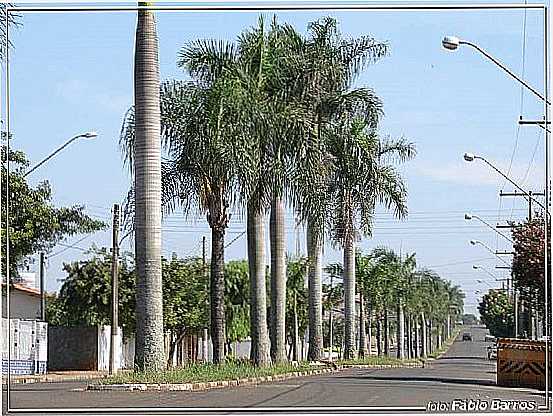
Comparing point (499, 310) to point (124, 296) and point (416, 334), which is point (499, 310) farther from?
point (416, 334)

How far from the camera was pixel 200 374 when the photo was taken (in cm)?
2555

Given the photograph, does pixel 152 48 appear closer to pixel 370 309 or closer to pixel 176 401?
pixel 176 401

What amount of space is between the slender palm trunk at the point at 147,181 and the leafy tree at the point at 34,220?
7.85 m

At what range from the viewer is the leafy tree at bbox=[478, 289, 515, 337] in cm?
6293

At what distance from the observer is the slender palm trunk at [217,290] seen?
3166 cm

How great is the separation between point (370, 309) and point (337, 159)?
35.2 metres

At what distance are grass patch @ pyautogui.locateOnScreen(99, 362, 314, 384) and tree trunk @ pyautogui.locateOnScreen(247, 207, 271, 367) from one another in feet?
1.65

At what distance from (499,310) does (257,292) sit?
116 ft

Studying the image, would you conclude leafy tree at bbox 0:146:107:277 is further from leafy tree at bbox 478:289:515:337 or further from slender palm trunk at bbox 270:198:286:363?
leafy tree at bbox 478:289:515:337

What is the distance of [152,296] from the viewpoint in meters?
24.5

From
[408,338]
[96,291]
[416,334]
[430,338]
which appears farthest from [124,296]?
[430,338]

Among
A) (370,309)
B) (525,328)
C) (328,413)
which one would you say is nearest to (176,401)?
(328,413)

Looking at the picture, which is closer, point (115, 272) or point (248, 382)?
point (248, 382)

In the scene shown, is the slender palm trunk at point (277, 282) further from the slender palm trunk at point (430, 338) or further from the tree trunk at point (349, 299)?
the slender palm trunk at point (430, 338)
